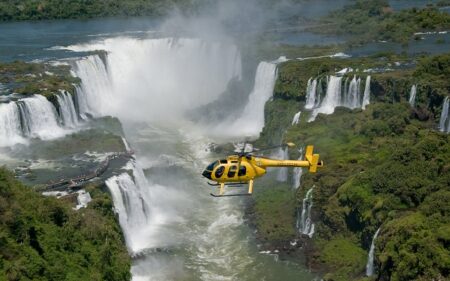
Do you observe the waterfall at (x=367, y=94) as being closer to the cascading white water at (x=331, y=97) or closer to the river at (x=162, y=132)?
the cascading white water at (x=331, y=97)

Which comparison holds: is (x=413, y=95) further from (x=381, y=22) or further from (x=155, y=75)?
(x=381, y=22)

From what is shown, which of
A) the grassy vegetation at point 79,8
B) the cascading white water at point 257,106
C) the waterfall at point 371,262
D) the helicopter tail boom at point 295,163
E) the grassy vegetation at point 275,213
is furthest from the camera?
the grassy vegetation at point 79,8

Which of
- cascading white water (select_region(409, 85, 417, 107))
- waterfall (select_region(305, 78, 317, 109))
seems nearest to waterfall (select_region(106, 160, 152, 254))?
waterfall (select_region(305, 78, 317, 109))

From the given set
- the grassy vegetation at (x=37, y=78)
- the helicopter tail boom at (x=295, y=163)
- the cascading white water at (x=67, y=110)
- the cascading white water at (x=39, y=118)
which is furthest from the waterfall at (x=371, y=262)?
the grassy vegetation at (x=37, y=78)

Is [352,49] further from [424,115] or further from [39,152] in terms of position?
[39,152]

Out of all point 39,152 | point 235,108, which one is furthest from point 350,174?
point 235,108

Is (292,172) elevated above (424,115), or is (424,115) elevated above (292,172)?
(424,115)

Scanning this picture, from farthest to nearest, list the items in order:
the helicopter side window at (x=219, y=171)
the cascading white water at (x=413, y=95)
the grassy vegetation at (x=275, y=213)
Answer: the cascading white water at (x=413, y=95)
the grassy vegetation at (x=275, y=213)
the helicopter side window at (x=219, y=171)
